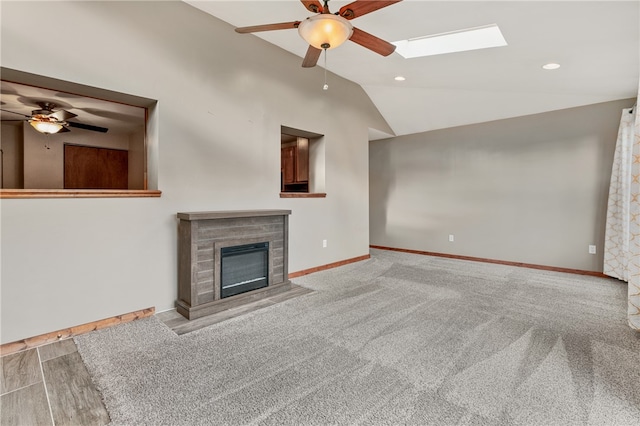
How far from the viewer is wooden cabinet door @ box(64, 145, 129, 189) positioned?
2820 mm

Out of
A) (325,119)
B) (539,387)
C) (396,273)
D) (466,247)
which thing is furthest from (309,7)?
(466,247)

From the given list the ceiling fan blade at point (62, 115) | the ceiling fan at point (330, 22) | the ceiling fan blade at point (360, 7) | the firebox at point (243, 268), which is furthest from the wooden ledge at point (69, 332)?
the ceiling fan blade at point (360, 7)

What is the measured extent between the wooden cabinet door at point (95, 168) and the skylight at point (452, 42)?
3.24 metres

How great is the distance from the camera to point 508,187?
193 inches

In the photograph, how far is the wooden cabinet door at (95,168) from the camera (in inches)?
111

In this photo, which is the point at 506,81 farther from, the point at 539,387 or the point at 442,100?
the point at 539,387

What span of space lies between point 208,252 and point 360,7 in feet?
7.80

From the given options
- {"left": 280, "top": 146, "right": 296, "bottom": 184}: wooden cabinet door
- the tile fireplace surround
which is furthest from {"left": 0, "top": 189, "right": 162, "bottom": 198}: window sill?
{"left": 280, "top": 146, "right": 296, "bottom": 184}: wooden cabinet door

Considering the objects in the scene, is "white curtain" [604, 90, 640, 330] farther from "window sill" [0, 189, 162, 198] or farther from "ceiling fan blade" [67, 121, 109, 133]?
"ceiling fan blade" [67, 121, 109, 133]

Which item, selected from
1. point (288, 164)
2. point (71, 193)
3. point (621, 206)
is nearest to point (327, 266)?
point (288, 164)

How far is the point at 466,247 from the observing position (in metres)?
5.38

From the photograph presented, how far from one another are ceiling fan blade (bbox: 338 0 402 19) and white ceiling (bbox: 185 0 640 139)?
2.14ft

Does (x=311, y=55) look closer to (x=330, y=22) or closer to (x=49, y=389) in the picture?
(x=330, y=22)

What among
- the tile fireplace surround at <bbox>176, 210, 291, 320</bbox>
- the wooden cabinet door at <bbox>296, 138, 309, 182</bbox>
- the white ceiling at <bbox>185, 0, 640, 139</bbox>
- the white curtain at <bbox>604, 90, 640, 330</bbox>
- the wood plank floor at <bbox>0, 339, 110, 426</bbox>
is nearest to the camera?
the wood plank floor at <bbox>0, 339, 110, 426</bbox>
